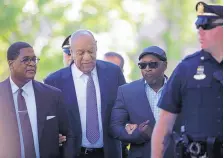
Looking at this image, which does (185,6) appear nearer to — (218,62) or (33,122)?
(33,122)

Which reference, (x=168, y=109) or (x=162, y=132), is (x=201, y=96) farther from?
(x=162, y=132)

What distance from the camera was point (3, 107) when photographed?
28.5ft

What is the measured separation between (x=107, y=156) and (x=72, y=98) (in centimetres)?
72

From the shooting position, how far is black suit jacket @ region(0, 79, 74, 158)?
28.2 feet

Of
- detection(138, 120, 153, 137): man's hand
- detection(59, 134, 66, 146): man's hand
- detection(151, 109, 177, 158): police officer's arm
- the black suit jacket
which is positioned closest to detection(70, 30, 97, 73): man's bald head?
the black suit jacket

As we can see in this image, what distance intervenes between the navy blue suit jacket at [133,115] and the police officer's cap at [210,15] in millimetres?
2071

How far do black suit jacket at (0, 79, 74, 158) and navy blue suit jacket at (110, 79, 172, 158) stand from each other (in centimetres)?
51

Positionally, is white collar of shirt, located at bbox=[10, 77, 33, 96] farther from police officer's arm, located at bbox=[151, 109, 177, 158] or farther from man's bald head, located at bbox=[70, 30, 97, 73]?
police officer's arm, located at bbox=[151, 109, 177, 158]

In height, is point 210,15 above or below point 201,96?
above

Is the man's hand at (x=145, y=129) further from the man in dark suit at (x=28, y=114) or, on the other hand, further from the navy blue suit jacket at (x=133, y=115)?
the man in dark suit at (x=28, y=114)

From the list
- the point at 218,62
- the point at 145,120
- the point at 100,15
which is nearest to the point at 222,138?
the point at 218,62

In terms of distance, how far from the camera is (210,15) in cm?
704

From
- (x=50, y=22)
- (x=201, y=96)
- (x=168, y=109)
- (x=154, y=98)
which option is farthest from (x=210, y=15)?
(x=50, y=22)

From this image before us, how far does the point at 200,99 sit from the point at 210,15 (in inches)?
26.5
